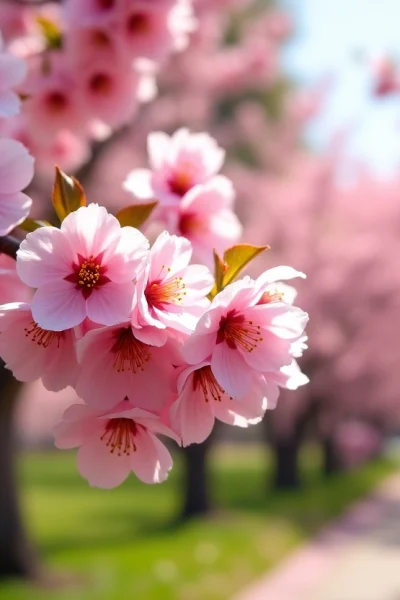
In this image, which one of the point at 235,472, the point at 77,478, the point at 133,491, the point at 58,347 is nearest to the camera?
the point at 58,347

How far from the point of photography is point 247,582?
7.79 metres

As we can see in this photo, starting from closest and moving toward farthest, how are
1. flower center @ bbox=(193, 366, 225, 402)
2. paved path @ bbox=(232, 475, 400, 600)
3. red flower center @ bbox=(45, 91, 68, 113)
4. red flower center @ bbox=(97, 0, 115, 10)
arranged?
flower center @ bbox=(193, 366, 225, 402)
red flower center @ bbox=(97, 0, 115, 10)
red flower center @ bbox=(45, 91, 68, 113)
paved path @ bbox=(232, 475, 400, 600)

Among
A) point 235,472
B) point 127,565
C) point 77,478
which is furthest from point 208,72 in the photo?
point 235,472

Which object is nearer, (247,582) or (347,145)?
(247,582)

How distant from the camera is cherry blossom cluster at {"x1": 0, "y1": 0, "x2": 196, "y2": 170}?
2.16 m

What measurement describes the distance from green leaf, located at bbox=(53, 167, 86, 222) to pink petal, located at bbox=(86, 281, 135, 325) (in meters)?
0.18

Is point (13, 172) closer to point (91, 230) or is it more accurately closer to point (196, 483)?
point (91, 230)

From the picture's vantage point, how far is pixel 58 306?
1050 millimetres

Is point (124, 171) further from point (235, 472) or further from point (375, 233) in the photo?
point (235, 472)

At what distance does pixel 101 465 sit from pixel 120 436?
9cm

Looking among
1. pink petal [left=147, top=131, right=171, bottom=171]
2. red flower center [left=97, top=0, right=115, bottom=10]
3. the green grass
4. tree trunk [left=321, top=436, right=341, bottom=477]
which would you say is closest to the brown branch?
pink petal [left=147, top=131, right=171, bottom=171]

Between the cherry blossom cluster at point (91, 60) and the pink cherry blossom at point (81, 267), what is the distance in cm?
115

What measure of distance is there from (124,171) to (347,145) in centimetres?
342

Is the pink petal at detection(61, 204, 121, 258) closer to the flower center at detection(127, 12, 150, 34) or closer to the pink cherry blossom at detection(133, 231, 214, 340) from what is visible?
the pink cherry blossom at detection(133, 231, 214, 340)
